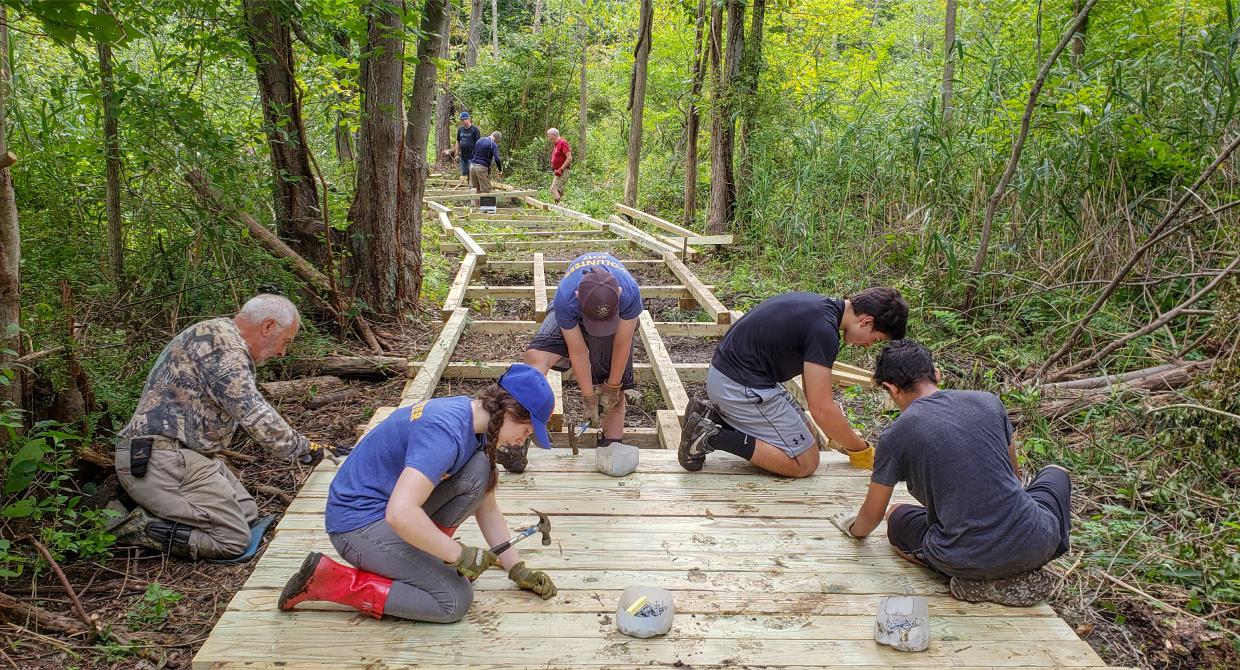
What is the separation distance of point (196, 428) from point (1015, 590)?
3024mm

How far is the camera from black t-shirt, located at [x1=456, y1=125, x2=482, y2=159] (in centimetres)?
1470

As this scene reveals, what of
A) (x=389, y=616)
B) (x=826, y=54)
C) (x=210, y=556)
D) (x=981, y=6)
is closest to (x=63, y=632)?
(x=210, y=556)

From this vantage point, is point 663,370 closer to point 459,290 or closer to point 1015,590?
point 459,290

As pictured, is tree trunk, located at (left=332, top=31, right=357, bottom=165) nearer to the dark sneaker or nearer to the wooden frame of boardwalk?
the wooden frame of boardwalk

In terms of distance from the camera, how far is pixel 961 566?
2436 millimetres

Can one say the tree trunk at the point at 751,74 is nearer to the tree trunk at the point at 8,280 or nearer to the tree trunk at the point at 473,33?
the tree trunk at the point at 8,280

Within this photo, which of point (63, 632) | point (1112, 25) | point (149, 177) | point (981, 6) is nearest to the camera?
point (63, 632)

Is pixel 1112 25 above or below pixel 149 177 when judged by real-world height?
above

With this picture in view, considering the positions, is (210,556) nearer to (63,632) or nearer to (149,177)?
(63,632)

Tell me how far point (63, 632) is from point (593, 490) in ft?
6.19

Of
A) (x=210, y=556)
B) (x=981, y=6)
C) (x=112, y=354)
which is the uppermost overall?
(x=981, y=6)

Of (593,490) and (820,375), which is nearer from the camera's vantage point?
(820,375)

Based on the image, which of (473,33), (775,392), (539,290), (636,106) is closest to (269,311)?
(775,392)

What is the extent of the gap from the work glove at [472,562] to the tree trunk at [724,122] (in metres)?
7.10
